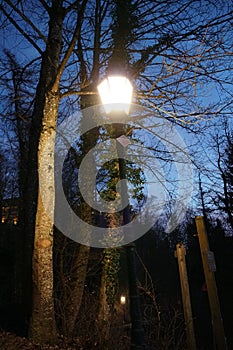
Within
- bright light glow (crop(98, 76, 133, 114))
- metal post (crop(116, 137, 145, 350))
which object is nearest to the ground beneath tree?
metal post (crop(116, 137, 145, 350))

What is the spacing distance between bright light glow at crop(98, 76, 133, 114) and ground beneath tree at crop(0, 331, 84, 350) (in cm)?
373

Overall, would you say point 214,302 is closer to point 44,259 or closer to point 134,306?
point 134,306

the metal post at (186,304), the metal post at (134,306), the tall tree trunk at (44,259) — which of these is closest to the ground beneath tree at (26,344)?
the tall tree trunk at (44,259)

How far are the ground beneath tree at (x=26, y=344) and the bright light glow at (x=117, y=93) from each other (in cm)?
373

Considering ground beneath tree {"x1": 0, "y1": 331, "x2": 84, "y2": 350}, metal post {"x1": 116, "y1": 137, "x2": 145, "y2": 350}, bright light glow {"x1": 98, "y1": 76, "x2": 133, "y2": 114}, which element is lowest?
ground beneath tree {"x1": 0, "y1": 331, "x2": 84, "y2": 350}

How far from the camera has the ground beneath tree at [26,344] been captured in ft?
14.5

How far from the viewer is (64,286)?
8078 mm

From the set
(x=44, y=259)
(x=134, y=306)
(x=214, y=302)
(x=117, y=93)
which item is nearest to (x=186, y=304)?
(x=214, y=302)

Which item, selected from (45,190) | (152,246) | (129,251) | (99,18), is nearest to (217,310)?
(129,251)

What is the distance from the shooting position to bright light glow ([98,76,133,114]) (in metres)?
4.09

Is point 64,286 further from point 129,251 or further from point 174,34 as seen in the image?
point 174,34

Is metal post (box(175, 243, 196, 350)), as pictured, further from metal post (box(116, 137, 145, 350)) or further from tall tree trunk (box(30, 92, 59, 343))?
metal post (box(116, 137, 145, 350))

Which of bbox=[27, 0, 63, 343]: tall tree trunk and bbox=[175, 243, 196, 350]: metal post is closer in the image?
bbox=[27, 0, 63, 343]: tall tree trunk

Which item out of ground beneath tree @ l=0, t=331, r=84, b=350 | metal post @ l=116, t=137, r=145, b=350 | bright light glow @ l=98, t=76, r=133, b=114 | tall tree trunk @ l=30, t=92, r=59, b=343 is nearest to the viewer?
metal post @ l=116, t=137, r=145, b=350
